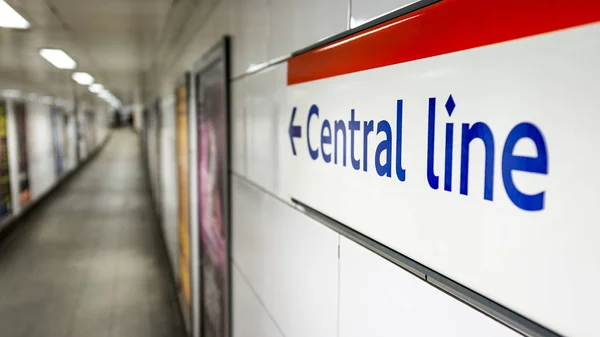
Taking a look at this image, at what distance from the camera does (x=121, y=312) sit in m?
5.70

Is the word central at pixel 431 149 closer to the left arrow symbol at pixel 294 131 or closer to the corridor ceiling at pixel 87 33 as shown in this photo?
the left arrow symbol at pixel 294 131

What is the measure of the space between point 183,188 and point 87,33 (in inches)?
90.1

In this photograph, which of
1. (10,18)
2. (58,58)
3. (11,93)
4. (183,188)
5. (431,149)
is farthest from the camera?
(11,93)

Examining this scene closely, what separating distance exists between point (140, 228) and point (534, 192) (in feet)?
33.3

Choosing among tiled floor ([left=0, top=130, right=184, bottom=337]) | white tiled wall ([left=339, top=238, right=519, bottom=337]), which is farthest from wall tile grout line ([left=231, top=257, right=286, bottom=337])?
tiled floor ([left=0, top=130, right=184, bottom=337])

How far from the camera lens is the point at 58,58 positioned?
7.54 meters

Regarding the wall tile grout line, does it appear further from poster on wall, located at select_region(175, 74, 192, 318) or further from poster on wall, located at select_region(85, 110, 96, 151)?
poster on wall, located at select_region(85, 110, 96, 151)

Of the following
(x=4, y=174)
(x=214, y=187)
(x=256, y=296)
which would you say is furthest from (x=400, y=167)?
(x=4, y=174)

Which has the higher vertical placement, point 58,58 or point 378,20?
point 58,58

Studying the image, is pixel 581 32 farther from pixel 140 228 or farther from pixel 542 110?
pixel 140 228

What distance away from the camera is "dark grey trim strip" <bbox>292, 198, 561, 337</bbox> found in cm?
65

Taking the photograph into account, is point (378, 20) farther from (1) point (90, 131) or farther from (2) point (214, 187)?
(1) point (90, 131)

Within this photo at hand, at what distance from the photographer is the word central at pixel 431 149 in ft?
2.12

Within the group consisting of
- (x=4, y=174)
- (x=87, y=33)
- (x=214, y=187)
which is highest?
(x=87, y=33)
